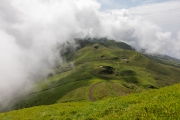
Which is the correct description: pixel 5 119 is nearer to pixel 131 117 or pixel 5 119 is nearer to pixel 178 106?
pixel 131 117

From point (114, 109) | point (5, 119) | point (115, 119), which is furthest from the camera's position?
point (5, 119)

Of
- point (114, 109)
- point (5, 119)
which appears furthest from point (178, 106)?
point (5, 119)

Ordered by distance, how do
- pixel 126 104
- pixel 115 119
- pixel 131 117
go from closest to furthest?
pixel 131 117 → pixel 115 119 → pixel 126 104

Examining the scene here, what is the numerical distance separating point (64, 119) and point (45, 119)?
12.8 feet

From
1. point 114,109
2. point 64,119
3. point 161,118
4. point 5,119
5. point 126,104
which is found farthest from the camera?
point 5,119

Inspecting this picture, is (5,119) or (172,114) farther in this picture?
(5,119)

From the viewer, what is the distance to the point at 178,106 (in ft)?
28.8

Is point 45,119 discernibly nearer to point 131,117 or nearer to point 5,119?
point 5,119

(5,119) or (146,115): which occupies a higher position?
(146,115)

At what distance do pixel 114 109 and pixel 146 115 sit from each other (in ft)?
25.1

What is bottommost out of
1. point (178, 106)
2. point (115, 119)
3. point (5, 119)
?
point (5, 119)

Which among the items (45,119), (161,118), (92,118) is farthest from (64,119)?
(161,118)

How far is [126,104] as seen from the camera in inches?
692

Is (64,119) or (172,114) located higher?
(172,114)
